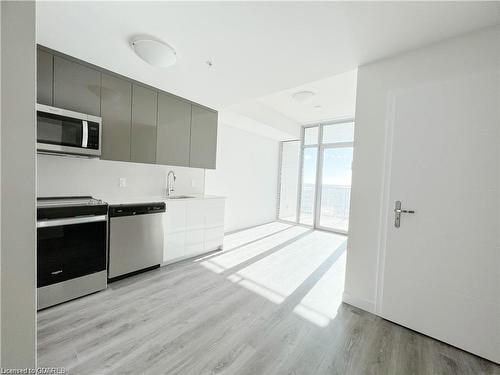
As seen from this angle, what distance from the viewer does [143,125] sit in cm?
290

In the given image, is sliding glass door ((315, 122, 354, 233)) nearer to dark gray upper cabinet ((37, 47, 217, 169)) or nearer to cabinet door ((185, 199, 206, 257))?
dark gray upper cabinet ((37, 47, 217, 169))

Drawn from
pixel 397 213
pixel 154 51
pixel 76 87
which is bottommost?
pixel 397 213

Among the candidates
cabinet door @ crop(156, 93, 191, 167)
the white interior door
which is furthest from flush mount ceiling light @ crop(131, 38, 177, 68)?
the white interior door

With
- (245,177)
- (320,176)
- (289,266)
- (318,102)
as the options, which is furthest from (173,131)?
(320,176)

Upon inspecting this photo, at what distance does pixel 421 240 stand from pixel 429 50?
5.30ft

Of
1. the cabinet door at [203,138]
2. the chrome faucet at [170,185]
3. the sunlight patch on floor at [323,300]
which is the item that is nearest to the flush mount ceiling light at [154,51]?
the cabinet door at [203,138]

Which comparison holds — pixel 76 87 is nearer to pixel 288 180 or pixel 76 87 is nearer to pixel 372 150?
pixel 372 150

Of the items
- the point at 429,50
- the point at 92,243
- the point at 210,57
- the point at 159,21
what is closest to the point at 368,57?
the point at 429,50

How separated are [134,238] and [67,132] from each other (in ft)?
4.32

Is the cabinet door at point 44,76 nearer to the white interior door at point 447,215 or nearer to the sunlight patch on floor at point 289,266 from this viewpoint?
the sunlight patch on floor at point 289,266

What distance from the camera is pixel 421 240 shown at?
1.86 meters

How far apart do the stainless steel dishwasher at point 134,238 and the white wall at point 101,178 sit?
440 millimetres

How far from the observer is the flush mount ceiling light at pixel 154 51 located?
1.90 meters

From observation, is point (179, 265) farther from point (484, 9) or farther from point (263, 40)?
point (484, 9)
